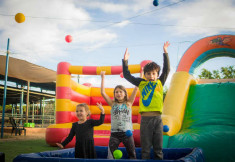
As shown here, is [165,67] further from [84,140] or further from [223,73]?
[223,73]

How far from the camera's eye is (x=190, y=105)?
469cm

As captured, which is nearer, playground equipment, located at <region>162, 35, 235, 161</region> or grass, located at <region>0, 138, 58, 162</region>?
playground equipment, located at <region>162, 35, 235, 161</region>

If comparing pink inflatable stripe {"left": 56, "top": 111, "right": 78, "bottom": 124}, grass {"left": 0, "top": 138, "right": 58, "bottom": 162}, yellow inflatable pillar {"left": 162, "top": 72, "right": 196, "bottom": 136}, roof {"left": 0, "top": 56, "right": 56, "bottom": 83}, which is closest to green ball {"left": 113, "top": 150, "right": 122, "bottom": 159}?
yellow inflatable pillar {"left": 162, "top": 72, "right": 196, "bottom": 136}

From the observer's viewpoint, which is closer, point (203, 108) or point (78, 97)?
point (203, 108)

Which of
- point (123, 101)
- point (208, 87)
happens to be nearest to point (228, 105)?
point (208, 87)

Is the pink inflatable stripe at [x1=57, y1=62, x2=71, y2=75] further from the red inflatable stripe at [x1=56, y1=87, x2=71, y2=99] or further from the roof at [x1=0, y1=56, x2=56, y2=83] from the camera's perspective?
the roof at [x1=0, y1=56, x2=56, y2=83]

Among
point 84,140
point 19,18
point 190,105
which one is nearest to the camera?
point 84,140

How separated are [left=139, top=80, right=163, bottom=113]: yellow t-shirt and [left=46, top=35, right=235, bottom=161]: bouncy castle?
1556 mm

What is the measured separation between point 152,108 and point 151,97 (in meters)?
0.11

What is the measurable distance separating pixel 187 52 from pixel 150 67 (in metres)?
4.02

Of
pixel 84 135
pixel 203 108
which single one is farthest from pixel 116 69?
pixel 84 135

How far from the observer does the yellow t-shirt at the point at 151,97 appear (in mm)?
2164

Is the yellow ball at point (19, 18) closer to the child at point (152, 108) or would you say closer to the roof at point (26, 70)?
the child at point (152, 108)

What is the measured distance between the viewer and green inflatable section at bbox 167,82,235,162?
10.5ft
